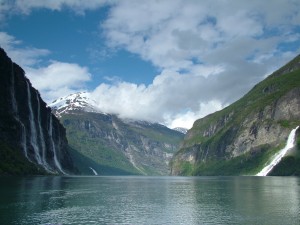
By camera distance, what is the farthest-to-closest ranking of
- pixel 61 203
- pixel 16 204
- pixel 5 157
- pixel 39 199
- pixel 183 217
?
pixel 5 157 → pixel 39 199 → pixel 61 203 → pixel 16 204 → pixel 183 217

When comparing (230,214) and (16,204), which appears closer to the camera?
(230,214)

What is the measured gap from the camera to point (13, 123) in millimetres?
192750

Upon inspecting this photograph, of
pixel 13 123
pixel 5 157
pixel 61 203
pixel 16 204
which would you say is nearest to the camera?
pixel 16 204

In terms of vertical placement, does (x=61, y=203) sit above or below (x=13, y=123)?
below

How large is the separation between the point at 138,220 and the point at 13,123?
151 m

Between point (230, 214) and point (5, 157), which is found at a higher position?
point (5, 157)

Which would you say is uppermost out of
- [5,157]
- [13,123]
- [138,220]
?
[13,123]

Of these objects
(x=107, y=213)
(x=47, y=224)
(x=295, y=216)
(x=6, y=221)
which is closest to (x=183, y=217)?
(x=107, y=213)

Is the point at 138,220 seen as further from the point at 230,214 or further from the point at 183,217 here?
the point at 230,214

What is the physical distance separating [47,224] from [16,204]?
20.1 meters

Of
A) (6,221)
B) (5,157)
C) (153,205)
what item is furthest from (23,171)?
(6,221)

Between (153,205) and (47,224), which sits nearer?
(47,224)

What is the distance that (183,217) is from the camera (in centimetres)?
6031

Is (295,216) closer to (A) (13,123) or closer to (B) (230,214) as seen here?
(B) (230,214)
